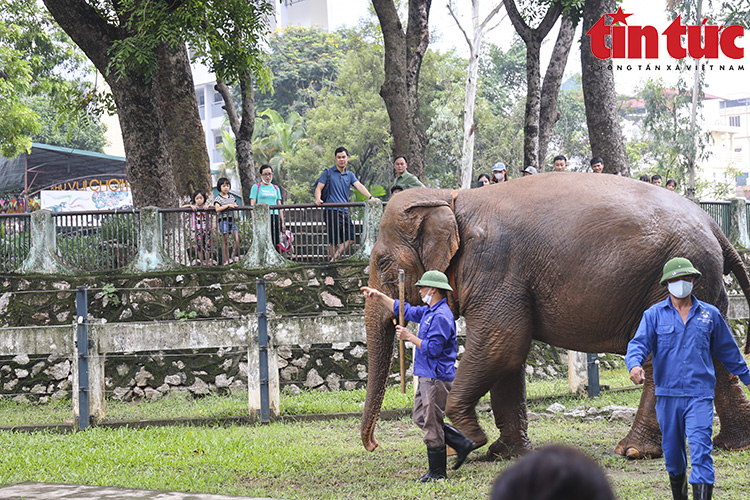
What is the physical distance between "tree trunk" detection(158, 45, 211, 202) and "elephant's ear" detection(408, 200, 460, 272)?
26.1ft

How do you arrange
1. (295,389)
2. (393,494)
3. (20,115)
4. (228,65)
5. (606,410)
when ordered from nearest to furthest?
(393,494)
(606,410)
(295,389)
(228,65)
(20,115)

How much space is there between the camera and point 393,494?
5.84m

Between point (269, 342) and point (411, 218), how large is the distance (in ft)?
9.25

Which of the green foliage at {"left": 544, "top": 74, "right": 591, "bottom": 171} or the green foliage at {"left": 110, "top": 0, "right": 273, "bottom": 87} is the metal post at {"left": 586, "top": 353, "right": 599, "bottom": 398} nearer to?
the green foliage at {"left": 110, "top": 0, "right": 273, "bottom": 87}

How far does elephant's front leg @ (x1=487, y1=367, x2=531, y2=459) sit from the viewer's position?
710 cm

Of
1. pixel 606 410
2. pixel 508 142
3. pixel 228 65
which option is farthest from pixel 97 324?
pixel 508 142

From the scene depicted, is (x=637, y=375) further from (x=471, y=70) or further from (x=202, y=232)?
(x=471, y=70)

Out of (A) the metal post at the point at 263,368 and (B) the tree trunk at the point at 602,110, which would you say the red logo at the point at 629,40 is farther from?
(A) the metal post at the point at 263,368

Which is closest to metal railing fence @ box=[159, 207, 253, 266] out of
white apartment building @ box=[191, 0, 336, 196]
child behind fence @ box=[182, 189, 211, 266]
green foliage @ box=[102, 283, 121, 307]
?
child behind fence @ box=[182, 189, 211, 266]

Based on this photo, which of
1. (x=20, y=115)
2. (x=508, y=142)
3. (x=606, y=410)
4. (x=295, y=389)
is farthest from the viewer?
(x=508, y=142)

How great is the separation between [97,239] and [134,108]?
238 cm

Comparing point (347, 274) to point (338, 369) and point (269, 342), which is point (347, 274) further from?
point (269, 342)

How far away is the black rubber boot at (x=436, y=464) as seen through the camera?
20.1ft

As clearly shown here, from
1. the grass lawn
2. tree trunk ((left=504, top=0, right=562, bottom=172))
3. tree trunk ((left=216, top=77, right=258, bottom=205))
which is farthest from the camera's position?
tree trunk ((left=216, top=77, right=258, bottom=205))
